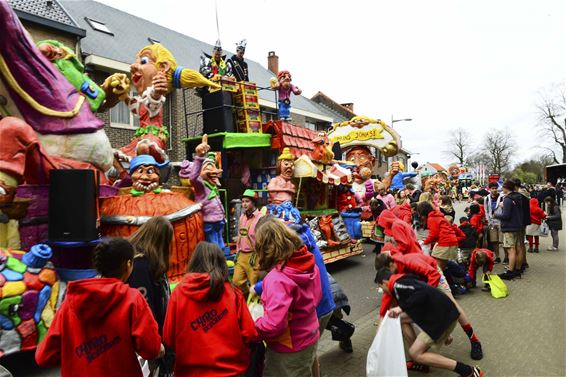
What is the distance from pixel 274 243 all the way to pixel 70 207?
2.48 metres

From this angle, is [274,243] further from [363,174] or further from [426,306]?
[363,174]

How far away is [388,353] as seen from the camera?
325cm

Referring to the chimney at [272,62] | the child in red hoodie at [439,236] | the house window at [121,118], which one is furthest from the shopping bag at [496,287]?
the chimney at [272,62]

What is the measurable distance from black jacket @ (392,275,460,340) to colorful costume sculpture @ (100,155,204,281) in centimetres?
275

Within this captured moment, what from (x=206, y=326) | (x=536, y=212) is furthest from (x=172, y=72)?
(x=536, y=212)

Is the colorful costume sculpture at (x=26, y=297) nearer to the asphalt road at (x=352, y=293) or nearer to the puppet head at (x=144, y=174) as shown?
the asphalt road at (x=352, y=293)

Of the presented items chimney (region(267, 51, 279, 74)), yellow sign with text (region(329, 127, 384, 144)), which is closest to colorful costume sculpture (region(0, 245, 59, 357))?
yellow sign with text (region(329, 127, 384, 144))

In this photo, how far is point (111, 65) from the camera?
1449 centimetres

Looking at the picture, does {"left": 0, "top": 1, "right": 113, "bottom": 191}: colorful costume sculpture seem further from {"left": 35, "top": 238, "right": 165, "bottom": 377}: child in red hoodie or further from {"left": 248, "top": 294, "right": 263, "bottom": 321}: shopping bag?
{"left": 248, "top": 294, "right": 263, "bottom": 321}: shopping bag

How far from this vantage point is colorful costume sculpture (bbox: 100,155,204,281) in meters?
5.05

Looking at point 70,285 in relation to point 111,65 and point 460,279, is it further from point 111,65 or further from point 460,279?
point 111,65

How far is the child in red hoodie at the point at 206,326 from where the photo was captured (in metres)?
2.42

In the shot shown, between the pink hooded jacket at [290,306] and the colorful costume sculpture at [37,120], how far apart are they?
296cm

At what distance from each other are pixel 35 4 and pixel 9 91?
35.9ft
